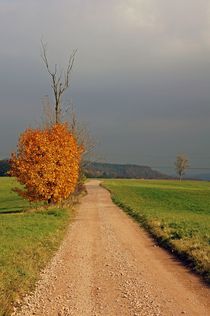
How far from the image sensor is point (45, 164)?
38.2m

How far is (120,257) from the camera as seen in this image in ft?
58.1

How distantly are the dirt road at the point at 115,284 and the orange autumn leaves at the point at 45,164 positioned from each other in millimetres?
17293

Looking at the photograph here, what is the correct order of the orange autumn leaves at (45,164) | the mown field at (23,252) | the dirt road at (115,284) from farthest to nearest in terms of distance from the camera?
the orange autumn leaves at (45,164) → the mown field at (23,252) → the dirt road at (115,284)

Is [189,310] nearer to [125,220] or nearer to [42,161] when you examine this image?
[125,220]

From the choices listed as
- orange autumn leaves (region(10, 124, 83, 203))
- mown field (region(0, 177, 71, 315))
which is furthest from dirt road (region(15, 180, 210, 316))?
orange autumn leaves (region(10, 124, 83, 203))

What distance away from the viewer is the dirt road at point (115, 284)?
1068cm

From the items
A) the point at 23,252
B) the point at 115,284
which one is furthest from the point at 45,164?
the point at 115,284

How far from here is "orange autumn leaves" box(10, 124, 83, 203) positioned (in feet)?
126

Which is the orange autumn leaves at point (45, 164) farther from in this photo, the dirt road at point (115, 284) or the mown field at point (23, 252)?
the dirt road at point (115, 284)

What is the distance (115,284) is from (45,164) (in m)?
25.8

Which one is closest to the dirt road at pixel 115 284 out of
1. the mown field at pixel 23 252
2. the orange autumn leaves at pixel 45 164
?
the mown field at pixel 23 252

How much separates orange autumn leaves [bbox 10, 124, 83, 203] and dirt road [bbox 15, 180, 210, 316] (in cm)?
1729

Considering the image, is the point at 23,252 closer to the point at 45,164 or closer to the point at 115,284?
the point at 115,284

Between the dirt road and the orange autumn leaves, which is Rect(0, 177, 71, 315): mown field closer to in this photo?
the dirt road
